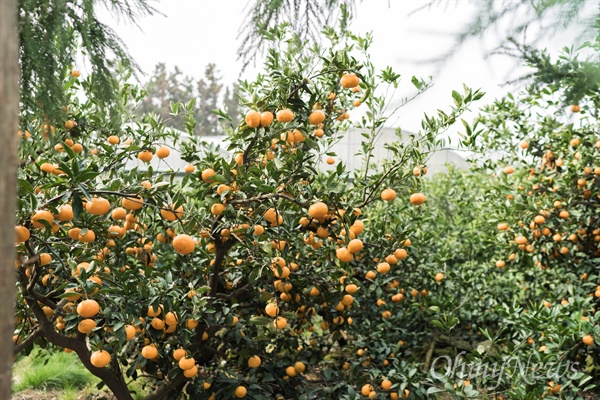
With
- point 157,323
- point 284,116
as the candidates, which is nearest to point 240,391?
point 157,323

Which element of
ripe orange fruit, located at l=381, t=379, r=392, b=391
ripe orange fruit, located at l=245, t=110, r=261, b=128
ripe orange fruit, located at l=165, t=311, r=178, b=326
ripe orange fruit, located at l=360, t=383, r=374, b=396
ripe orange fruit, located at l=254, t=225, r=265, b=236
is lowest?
ripe orange fruit, located at l=360, t=383, r=374, b=396

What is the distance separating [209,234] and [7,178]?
1.29 meters

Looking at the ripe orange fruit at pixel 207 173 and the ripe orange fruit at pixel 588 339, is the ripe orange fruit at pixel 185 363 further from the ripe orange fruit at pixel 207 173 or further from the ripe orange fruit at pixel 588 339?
the ripe orange fruit at pixel 588 339

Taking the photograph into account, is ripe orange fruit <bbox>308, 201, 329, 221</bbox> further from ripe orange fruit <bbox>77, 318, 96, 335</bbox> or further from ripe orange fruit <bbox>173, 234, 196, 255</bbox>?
ripe orange fruit <bbox>77, 318, 96, 335</bbox>

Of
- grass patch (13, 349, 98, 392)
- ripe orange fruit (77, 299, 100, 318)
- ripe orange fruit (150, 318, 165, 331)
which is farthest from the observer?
grass patch (13, 349, 98, 392)

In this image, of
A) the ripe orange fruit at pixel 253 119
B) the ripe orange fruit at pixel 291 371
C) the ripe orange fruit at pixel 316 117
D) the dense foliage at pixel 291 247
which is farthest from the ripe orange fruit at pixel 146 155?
the ripe orange fruit at pixel 291 371

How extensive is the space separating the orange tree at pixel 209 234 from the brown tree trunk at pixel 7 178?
2.16ft

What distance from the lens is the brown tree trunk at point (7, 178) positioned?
31.2 inches

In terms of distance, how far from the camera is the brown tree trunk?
79 centimetres

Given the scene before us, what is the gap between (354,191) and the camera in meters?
2.53

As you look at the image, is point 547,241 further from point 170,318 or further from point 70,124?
point 70,124

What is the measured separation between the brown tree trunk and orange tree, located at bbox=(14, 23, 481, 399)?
25.9 inches

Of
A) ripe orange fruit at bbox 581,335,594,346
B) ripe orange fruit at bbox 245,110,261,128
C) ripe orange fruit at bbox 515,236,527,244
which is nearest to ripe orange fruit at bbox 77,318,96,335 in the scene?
ripe orange fruit at bbox 245,110,261,128

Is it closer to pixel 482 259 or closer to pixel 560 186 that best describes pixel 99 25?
pixel 560 186
